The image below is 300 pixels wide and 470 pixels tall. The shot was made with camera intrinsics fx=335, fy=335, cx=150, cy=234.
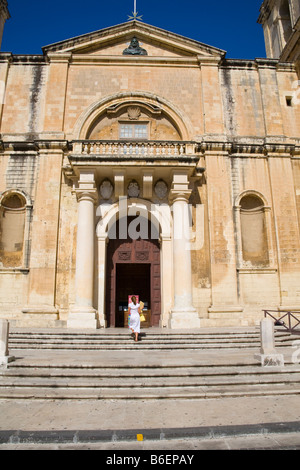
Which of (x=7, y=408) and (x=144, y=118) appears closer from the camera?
(x=7, y=408)

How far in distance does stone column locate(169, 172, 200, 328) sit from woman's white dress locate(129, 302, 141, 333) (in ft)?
9.20

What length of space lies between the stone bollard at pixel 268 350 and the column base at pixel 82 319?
7.09m

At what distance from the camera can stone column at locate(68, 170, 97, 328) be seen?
1362 centimetres

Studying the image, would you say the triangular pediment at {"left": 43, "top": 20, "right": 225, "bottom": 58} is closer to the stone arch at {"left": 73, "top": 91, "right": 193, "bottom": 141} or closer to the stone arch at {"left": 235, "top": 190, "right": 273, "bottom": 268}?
the stone arch at {"left": 73, "top": 91, "right": 193, "bottom": 141}

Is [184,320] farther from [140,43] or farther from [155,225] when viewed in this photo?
[140,43]

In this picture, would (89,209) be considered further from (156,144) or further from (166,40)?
(166,40)

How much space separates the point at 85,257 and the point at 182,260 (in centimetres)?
417

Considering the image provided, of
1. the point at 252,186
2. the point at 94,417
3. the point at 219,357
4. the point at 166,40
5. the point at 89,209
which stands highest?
the point at 166,40

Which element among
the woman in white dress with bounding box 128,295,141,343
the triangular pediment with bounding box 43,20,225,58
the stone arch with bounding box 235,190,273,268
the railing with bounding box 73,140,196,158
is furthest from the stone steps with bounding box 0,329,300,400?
the triangular pediment with bounding box 43,20,225,58

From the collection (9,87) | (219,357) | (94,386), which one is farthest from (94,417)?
(9,87)

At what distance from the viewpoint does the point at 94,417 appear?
18.1ft

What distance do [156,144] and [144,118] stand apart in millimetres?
3094

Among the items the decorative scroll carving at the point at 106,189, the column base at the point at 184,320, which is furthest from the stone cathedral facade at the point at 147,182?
the decorative scroll carving at the point at 106,189

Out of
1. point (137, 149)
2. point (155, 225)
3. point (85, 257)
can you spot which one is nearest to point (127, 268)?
point (155, 225)
